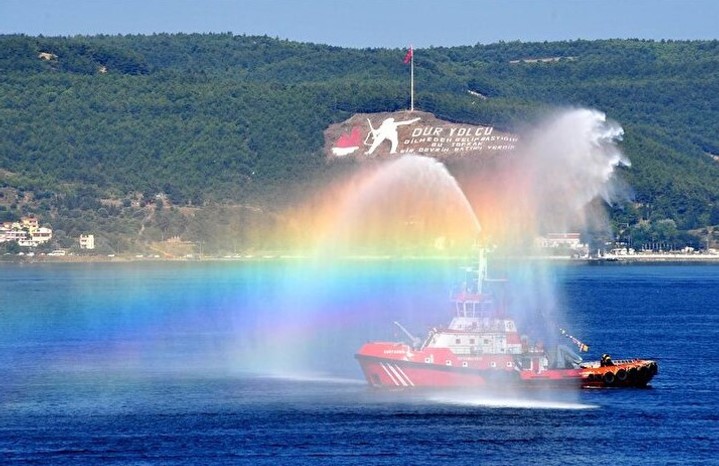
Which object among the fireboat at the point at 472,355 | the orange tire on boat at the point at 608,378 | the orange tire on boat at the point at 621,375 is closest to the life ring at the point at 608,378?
the orange tire on boat at the point at 608,378

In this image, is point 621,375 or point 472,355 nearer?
point 472,355

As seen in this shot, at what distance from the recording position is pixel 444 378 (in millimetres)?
90062

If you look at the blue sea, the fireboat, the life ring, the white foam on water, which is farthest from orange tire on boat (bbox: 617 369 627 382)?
the white foam on water

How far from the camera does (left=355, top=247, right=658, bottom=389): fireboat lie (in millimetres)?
89750

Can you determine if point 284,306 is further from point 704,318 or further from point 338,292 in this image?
point 704,318

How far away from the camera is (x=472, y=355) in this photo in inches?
3541

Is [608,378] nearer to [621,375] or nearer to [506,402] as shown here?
[621,375]

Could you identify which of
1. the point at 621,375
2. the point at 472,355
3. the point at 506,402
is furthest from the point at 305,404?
the point at 621,375

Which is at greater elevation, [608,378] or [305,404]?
[608,378]

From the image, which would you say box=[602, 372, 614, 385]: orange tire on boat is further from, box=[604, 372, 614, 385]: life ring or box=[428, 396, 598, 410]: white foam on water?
box=[428, 396, 598, 410]: white foam on water

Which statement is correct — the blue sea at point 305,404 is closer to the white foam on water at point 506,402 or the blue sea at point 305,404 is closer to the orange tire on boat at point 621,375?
the white foam on water at point 506,402

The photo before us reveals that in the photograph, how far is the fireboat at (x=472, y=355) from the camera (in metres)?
89.8

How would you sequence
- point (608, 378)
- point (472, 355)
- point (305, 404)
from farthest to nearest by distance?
point (608, 378)
point (472, 355)
point (305, 404)

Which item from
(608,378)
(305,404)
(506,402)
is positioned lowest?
(305,404)
